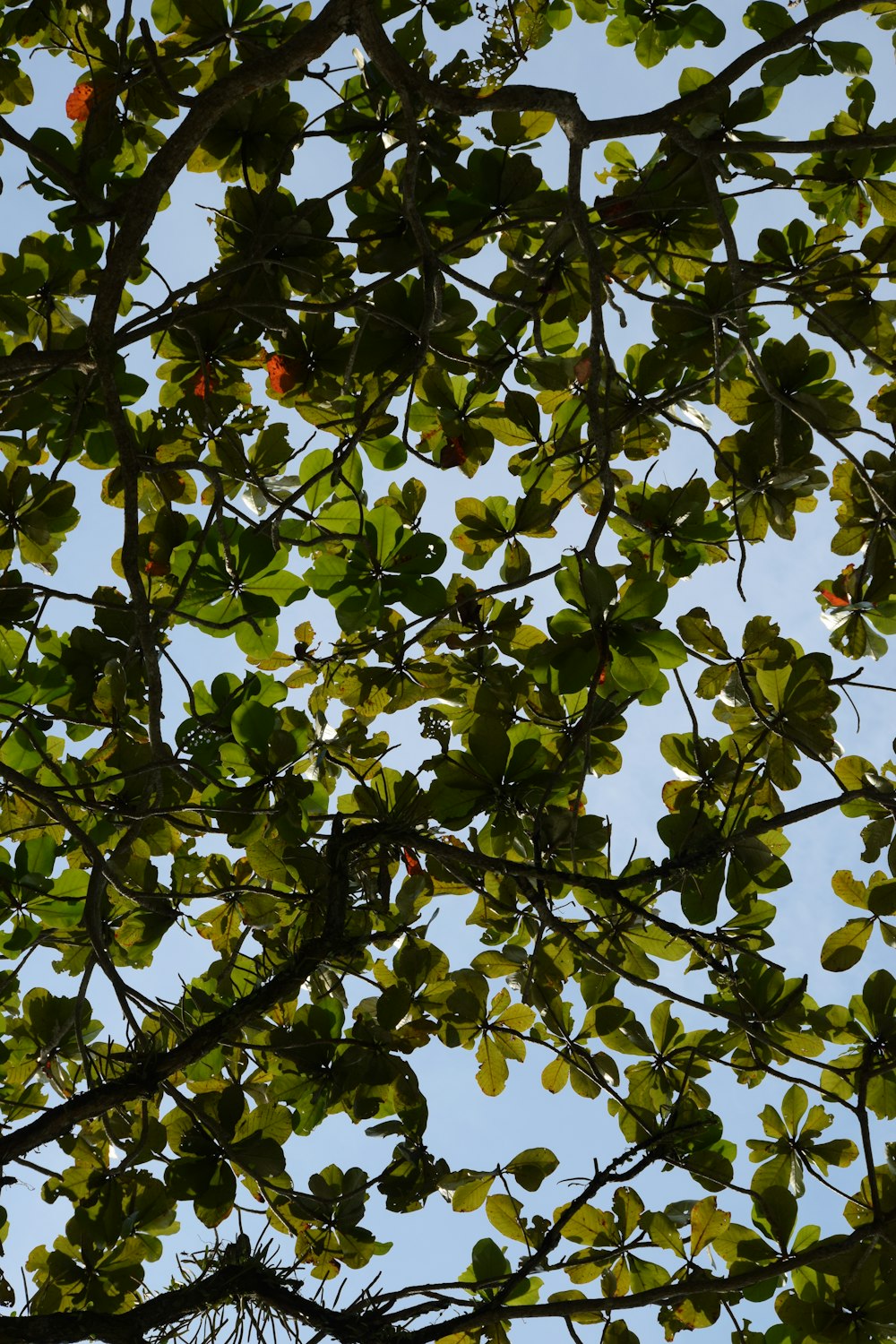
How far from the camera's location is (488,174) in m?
2.08

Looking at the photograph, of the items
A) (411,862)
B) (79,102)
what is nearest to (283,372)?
(79,102)

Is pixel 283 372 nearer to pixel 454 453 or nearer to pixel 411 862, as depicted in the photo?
pixel 454 453

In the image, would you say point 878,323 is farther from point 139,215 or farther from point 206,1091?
point 206,1091

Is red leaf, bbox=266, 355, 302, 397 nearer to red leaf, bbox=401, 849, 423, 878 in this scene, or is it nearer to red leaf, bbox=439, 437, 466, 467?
red leaf, bbox=439, 437, 466, 467

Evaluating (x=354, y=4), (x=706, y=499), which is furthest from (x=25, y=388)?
(x=706, y=499)

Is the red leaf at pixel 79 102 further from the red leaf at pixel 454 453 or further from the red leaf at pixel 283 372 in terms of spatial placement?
the red leaf at pixel 454 453

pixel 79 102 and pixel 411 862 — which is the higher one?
pixel 79 102

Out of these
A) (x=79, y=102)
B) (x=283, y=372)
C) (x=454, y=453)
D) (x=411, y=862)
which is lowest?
(x=411, y=862)

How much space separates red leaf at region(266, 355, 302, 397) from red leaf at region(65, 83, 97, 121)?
0.72 meters

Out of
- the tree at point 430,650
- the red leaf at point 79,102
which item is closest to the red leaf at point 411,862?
the tree at point 430,650

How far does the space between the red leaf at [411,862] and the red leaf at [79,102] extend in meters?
1.94

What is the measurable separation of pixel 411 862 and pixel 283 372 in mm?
1259

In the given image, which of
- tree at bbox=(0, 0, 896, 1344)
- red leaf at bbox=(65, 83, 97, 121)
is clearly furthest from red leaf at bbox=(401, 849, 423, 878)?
red leaf at bbox=(65, 83, 97, 121)

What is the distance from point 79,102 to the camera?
2312 millimetres
